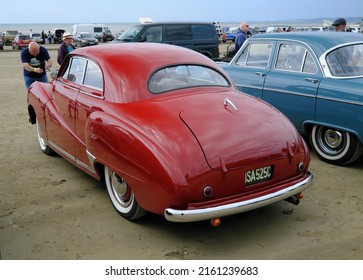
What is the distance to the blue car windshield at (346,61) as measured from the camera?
5.68 meters

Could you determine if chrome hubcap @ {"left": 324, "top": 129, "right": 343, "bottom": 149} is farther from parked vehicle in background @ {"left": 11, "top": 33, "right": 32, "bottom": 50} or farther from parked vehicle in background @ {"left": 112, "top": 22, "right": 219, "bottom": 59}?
parked vehicle in background @ {"left": 11, "top": 33, "right": 32, "bottom": 50}

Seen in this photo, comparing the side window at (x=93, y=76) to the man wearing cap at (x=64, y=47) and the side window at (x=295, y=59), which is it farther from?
the man wearing cap at (x=64, y=47)

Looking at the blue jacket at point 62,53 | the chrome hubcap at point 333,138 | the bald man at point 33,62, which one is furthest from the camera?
the blue jacket at point 62,53

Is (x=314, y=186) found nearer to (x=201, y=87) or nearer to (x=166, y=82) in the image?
(x=201, y=87)

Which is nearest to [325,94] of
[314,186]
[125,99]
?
[314,186]

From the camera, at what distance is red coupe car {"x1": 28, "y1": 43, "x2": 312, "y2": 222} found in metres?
3.40

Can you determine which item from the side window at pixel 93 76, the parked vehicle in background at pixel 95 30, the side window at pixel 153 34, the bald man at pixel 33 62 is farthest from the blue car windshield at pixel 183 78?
the parked vehicle in background at pixel 95 30

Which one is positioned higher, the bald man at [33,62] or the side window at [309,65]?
the side window at [309,65]

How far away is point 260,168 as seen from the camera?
3.63m

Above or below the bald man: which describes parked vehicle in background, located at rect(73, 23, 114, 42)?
below

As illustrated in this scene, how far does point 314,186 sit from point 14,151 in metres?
4.40

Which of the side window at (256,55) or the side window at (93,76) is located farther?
the side window at (256,55)

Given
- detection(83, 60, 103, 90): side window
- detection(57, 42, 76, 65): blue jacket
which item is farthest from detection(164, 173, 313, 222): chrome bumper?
detection(57, 42, 76, 65): blue jacket

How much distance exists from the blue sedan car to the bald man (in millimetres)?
3899
